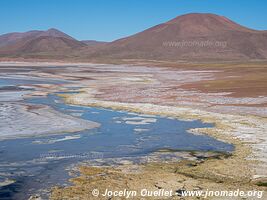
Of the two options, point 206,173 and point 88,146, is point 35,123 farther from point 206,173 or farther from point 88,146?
point 206,173

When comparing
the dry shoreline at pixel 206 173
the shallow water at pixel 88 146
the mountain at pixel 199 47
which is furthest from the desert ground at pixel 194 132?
the mountain at pixel 199 47

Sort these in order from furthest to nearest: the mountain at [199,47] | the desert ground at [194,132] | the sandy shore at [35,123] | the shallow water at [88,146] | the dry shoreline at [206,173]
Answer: the mountain at [199,47] → the sandy shore at [35,123] → the shallow water at [88,146] → the desert ground at [194,132] → the dry shoreline at [206,173]

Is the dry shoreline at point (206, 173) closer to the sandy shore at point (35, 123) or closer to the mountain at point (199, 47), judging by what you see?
the sandy shore at point (35, 123)

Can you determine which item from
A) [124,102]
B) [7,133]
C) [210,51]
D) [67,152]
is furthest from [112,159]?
[210,51]

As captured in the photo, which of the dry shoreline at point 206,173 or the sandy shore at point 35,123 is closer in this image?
the dry shoreline at point 206,173

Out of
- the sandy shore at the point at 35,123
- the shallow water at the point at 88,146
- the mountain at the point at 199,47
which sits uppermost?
the mountain at the point at 199,47

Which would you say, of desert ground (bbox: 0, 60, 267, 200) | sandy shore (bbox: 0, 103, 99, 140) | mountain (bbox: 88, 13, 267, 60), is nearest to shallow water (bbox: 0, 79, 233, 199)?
desert ground (bbox: 0, 60, 267, 200)

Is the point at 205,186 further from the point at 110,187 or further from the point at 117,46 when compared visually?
the point at 117,46

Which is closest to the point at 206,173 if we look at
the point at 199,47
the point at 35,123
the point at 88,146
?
the point at 88,146
